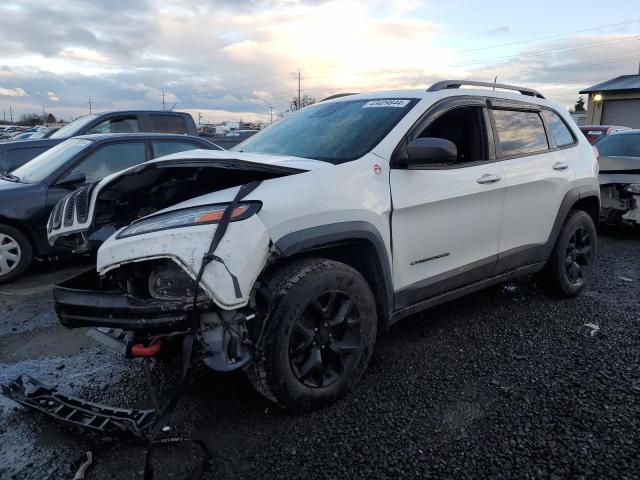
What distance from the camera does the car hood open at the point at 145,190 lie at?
289 cm

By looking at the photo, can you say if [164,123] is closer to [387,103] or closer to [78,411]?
[387,103]

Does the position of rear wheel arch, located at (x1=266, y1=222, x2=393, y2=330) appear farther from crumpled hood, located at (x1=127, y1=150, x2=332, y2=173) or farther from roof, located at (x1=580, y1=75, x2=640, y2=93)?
roof, located at (x1=580, y1=75, x2=640, y2=93)

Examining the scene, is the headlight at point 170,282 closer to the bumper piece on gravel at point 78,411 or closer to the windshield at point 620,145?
the bumper piece on gravel at point 78,411

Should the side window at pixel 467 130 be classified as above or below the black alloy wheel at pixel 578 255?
above

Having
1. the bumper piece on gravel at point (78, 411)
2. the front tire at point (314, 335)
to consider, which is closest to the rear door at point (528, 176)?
the front tire at point (314, 335)

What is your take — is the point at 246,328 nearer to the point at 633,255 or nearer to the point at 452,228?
the point at 452,228

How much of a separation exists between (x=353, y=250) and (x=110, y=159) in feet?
14.6

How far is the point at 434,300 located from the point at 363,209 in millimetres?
986

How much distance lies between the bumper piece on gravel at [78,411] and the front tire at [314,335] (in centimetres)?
60

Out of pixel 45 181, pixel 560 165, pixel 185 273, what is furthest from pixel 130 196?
pixel 560 165

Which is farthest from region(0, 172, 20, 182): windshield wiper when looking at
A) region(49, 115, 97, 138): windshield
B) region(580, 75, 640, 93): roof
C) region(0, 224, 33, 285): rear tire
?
region(580, 75, 640, 93): roof

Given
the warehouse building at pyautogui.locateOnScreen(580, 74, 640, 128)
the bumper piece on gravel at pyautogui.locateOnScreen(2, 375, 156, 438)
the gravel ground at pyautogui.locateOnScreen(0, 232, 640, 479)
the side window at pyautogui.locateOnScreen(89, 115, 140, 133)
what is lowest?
the gravel ground at pyautogui.locateOnScreen(0, 232, 640, 479)

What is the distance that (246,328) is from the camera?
2.50 meters

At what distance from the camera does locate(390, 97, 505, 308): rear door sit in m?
3.22
